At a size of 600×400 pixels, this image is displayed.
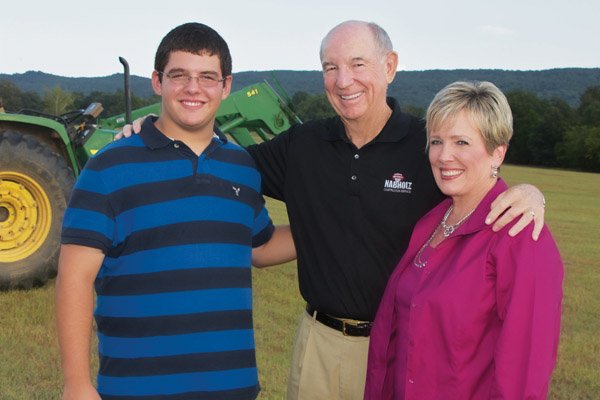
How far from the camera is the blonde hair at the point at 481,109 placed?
7.98 feet

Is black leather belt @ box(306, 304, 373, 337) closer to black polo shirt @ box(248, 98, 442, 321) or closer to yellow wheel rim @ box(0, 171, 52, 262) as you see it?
black polo shirt @ box(248, 98, 442, 321)

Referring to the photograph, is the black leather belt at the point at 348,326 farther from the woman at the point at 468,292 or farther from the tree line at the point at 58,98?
the tree line at the point at 58,98

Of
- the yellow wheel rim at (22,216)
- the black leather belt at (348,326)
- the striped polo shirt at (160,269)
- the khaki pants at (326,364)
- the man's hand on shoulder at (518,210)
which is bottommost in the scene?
the yellow wheel rim at (22,216)

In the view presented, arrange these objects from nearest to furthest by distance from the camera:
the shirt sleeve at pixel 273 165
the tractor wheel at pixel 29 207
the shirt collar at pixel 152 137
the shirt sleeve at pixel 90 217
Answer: the shirt sleeve at pixel 90 217 < the shirt collar at pixel 152 137 < the shirt sleeve at pixel 273 165 < the tractor wheel at pixel 29 207

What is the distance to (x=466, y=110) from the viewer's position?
2.45m

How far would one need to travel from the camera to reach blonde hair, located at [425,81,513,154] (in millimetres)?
2434

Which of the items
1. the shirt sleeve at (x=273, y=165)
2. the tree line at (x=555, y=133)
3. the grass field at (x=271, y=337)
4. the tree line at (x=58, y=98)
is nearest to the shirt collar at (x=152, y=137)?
the shirt sleeve at (x=273, y=165)

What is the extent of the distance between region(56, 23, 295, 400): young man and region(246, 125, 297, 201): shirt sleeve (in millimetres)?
654

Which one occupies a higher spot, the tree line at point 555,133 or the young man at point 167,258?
the young man at point 167,258

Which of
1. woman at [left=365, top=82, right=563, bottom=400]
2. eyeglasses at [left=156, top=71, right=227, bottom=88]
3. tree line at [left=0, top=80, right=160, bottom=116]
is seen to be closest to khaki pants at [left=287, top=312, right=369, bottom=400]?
woman at [left=365, top=82, right=563, bottom=400]

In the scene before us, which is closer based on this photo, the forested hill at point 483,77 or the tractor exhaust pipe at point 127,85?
the tractor exhaust pipe at point 127,85

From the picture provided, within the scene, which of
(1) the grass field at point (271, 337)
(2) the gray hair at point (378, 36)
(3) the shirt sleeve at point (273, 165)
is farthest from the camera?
(1) the grass field at point (271, 337)

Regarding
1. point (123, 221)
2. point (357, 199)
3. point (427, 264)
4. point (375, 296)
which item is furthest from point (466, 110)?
point (123, 221)

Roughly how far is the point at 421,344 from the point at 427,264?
0.84 feet
